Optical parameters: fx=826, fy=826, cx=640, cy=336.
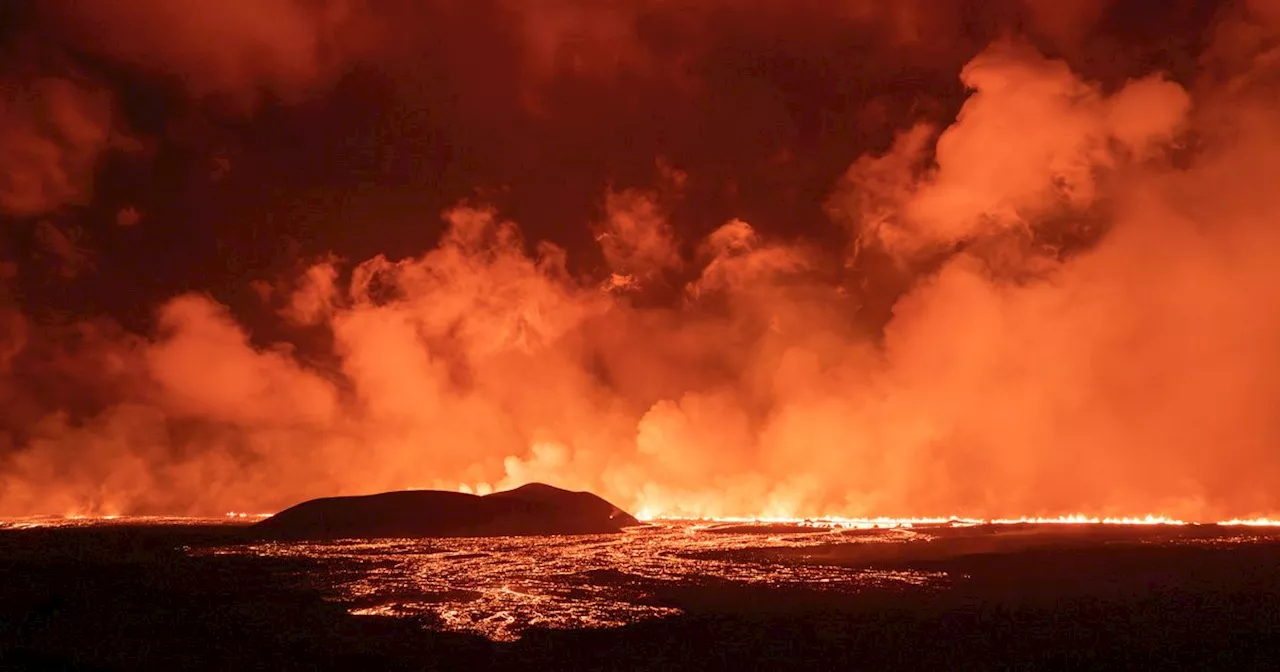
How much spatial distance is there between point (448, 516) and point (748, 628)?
12527 centimetres

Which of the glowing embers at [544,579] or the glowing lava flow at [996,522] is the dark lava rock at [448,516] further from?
the glowing embers at [544,579]

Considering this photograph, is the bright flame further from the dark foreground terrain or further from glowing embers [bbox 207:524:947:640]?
the dark foreground terrain

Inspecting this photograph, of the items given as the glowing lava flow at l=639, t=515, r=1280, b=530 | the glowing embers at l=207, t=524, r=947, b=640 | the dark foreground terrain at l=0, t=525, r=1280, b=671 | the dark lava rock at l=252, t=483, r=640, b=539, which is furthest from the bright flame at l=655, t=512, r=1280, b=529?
the dark foreground terrain at l=0, t=525, r=1280, b=671

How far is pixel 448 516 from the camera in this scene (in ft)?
497

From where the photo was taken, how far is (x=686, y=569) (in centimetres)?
6194

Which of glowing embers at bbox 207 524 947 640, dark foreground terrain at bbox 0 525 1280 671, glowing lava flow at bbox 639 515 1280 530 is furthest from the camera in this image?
glowing lava flow at bbox 639 515 1280 530

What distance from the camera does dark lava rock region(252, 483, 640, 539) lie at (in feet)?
472

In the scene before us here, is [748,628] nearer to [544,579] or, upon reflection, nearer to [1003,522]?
[544,579]

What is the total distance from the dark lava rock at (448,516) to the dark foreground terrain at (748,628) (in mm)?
85983

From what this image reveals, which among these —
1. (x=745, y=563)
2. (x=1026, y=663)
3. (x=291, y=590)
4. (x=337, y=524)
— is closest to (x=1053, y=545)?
(x=745, y=563)

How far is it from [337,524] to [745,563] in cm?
10451

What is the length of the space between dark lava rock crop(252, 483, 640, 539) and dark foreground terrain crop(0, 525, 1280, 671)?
8598 cm

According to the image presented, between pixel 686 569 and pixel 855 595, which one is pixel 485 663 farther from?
pixel 686 569

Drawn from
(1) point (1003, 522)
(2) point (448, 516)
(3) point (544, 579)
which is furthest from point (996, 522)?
(3) point (544, 579)
